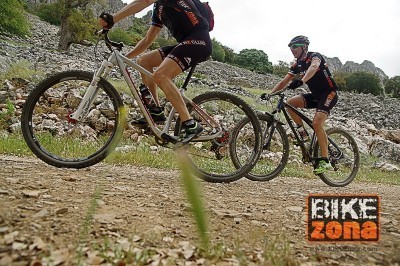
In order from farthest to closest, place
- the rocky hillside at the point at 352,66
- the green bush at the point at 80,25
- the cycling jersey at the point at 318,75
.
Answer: the rocky hillside at the point at 352,66 < the green bush at the point at 80,25 < the cycling jersey at the point at 318,75

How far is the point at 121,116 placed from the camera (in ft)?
13.1

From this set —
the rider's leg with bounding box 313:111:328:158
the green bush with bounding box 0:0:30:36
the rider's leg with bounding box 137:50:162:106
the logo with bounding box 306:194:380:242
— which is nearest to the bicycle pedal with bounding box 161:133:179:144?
the rider's leg with bounding box 137:50:162:106

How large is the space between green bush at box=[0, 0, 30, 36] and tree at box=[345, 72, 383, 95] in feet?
176

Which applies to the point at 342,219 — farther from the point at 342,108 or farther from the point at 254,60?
the point at 254,60

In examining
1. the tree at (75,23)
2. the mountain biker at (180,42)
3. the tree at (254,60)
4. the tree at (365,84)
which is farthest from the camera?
the tree at (254,60)

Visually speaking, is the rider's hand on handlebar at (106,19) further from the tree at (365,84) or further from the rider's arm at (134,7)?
the tree at (365,84)

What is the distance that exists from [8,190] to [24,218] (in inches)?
25.4

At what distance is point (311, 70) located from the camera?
6984 millimetres

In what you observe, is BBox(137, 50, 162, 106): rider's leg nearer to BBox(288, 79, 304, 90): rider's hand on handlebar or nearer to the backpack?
the backpack

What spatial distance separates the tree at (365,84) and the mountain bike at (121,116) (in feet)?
206

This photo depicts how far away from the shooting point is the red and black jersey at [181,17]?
4418mm

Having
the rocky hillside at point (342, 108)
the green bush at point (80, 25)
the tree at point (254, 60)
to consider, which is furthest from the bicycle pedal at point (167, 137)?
the tree at point (254, 60)

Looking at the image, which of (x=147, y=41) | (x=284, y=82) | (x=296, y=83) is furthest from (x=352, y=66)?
(x=147, y=41)

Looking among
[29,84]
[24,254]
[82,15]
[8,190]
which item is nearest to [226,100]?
[8,190]
